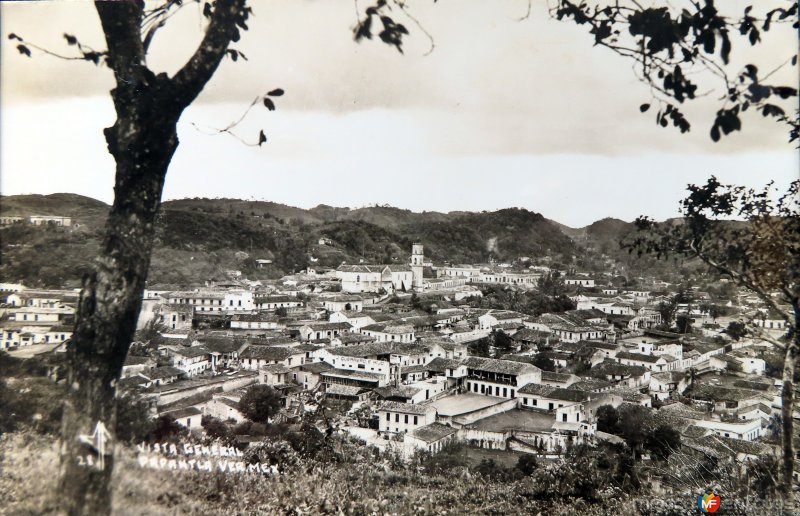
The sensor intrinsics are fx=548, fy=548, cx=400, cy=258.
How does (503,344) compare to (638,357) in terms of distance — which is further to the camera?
(503,344)

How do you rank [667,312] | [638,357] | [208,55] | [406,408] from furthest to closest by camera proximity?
[667,312], [638,357], [406,408], [208,55]

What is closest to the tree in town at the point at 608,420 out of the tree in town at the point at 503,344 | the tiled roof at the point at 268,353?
the tree in town at the point at 503,344

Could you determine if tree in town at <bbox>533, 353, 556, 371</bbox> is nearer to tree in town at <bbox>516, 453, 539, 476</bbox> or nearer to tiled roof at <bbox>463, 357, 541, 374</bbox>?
tiled roof at <bbox>463, 357, 541, 374</bbox>

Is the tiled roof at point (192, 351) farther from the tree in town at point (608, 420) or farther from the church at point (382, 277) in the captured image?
the church at point (382, 277)

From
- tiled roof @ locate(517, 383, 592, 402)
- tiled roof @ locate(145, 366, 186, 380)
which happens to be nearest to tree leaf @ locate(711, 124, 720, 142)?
tiled roof @ locate(517, 383, 592, 402)

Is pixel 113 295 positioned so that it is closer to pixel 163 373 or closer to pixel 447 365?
pixel 163 373

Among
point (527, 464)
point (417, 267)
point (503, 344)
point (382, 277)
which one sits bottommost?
point (527, 464)

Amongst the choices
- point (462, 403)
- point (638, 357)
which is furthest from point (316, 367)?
point (638, 357)
